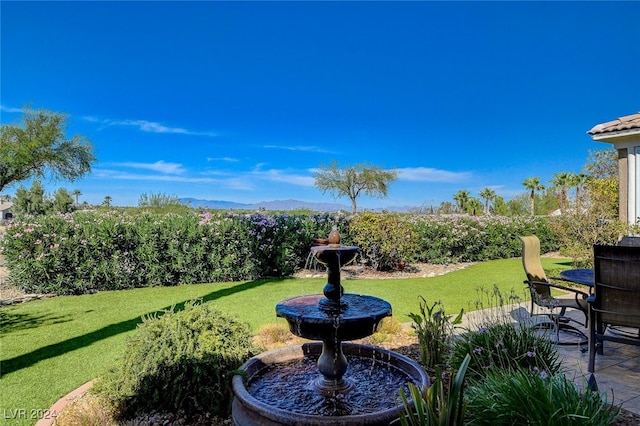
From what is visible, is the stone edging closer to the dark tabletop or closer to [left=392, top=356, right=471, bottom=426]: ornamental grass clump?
[left=392, top=356, right=471, bottom=426]: ornamental grass clump

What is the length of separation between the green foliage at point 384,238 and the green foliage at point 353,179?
27.4 m

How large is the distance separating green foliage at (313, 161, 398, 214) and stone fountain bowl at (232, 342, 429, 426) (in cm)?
3534

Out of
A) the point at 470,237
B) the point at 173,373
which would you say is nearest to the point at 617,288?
the point at 173,373

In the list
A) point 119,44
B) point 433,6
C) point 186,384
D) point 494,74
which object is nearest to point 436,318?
point 186,384

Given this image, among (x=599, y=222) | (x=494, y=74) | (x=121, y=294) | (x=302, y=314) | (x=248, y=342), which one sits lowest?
(x=121, y=294)

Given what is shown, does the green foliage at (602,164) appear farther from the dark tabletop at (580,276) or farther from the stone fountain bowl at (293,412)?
the stone fountain bowl at (293,412)

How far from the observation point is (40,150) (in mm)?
17156

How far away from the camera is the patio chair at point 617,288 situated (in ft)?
11.1

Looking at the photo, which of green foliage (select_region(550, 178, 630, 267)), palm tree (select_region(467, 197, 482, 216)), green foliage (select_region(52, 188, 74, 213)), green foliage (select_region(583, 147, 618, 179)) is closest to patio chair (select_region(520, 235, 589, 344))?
green foliage (select_region(550, 178, 630, 267))

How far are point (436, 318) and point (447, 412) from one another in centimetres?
207

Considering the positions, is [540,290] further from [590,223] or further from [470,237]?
[470,237]

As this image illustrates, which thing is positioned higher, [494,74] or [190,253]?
[494,74]

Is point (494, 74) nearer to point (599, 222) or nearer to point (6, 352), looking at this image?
point (599, 222)

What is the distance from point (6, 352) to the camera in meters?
4.81
